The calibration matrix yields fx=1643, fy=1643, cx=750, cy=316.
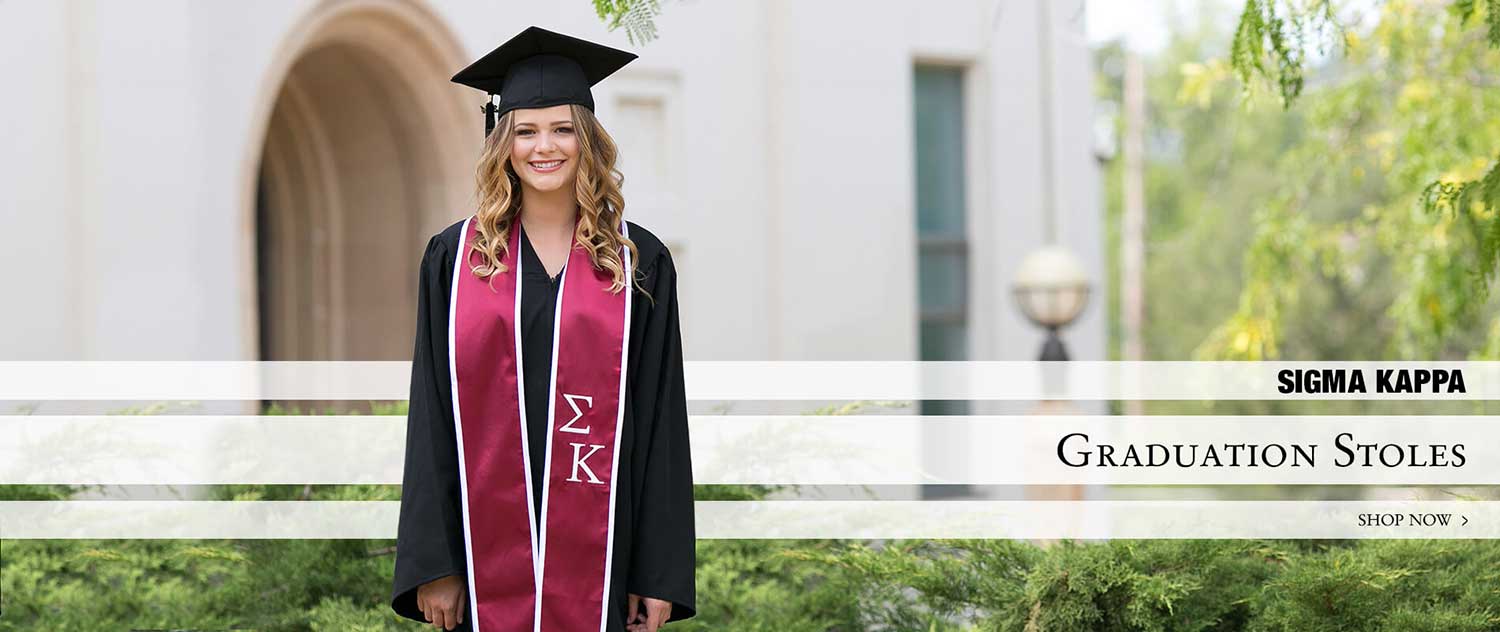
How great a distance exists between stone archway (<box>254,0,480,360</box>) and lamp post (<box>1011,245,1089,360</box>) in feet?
13.9

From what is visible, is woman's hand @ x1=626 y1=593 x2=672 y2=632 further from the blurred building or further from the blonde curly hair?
the blurred building

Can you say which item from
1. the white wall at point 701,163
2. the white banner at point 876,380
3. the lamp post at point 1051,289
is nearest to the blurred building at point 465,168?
the white wall at point 701,163

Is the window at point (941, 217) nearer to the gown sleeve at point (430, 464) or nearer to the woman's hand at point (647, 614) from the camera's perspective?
the woman's hand at point (647, 614)

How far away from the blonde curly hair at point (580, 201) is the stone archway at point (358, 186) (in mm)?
7378

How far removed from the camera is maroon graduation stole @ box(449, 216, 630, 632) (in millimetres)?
2996

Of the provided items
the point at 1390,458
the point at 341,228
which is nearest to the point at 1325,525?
the point at 1390,458

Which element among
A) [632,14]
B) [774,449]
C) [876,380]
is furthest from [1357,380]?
[876,380]

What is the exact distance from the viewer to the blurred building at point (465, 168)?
8656 millimetres

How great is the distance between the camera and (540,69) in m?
3.09

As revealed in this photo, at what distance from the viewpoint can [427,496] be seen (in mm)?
2977

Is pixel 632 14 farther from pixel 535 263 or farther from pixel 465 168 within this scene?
pixel 465 168

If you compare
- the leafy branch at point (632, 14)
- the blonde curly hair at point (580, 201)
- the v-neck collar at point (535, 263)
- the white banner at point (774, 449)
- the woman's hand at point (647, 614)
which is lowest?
the woman's hand at point (647, 614)

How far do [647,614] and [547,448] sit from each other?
39 centimetres

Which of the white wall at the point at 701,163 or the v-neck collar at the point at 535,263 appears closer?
the v-neck collar at the point at 535,263
